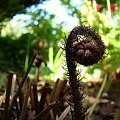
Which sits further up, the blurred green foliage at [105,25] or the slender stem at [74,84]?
the blurred green foliage at [105,25]

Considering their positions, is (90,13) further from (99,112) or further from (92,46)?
(92,46)

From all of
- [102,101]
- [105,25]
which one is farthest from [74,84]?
[105,25]

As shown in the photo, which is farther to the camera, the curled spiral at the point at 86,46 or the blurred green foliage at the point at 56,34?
the blurred green foliage at the point at 56,34

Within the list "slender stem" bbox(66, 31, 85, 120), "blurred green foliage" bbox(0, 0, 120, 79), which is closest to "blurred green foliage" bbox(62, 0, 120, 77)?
"blurred green foliage" bbox(0, 0, 120, 79)

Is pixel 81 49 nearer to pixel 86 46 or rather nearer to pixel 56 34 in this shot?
pixel 86 46

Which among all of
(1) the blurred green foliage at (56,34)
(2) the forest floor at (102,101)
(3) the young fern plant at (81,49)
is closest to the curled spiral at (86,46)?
(3) the young fern plant at (81,49)

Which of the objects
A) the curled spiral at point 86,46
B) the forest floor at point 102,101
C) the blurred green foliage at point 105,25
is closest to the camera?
the curled spiral at point 86,46

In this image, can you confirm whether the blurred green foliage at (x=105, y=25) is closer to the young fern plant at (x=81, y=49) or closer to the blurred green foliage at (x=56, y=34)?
the blurred green foliage at (x=56, y=34)

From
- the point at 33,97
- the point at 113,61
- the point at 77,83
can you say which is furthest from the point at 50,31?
the point at 77,83
